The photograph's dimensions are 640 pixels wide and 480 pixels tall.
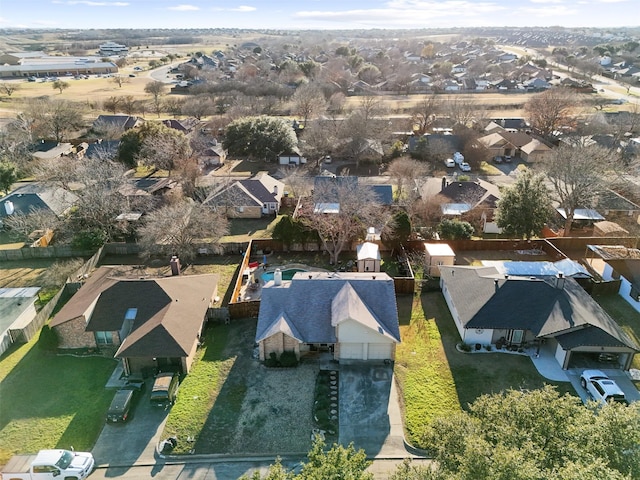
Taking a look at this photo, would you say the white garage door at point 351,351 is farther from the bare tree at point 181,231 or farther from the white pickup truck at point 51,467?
the bare tree at point 181,231

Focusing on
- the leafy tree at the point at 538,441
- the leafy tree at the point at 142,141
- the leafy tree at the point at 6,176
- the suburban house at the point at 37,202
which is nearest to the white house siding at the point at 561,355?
the leafy tree at the point at 538,441

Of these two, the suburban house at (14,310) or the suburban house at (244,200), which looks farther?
the suburban house at (244,200)

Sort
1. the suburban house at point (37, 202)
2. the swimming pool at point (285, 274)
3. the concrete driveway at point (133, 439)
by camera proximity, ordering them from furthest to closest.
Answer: the suburban house at point (37, 202) → the swimming pool at point (285, 274) → the concrete driveway at point (133, 439)

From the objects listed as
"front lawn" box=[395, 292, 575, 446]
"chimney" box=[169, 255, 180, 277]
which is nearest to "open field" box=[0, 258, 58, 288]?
"chimney" box=[169, 255, 180, 277]

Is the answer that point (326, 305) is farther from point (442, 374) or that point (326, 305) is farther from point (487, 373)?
point (487, 373)

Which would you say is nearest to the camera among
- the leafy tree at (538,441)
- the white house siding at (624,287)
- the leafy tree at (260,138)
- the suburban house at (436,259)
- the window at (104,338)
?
the leafy tree at (538,441)
